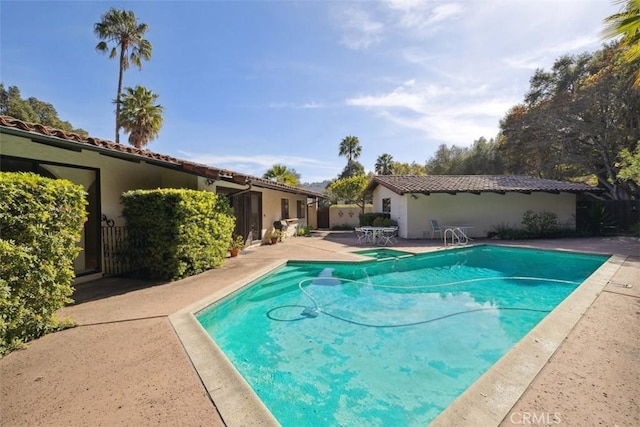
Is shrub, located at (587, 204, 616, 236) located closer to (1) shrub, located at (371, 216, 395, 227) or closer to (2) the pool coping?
(1) shrub, located at (371, 216, 395, 227)

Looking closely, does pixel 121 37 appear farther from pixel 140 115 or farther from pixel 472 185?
pixel 472 185

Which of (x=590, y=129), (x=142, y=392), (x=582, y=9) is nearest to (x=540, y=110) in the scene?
(x=590, y=129)

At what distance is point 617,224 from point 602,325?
19.5 meters

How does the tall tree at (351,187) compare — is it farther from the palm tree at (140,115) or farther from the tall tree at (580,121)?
the palm tree at (140,115)

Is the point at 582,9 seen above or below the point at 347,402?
above

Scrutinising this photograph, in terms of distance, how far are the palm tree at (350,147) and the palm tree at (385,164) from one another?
17.6ft

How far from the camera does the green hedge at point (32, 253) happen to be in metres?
3.42

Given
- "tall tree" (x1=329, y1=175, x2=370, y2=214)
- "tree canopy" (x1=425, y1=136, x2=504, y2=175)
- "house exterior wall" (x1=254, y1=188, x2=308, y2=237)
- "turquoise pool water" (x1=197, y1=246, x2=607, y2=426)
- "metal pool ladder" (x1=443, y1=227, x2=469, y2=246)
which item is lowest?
"turquoise pool water" (x1=197, y1=246, x2=607, y2=426)

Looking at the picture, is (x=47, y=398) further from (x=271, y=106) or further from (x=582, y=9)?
(x=271, y=106)

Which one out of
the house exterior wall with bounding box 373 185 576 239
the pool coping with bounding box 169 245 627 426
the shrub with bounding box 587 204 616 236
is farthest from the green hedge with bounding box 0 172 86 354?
the shrub with bounding box 587 204 616 236

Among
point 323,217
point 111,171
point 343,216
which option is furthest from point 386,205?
point 111,171

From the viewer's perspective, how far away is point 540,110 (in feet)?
72.7

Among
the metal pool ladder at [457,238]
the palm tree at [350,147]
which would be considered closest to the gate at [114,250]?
the metal pool ladder at [457,238]

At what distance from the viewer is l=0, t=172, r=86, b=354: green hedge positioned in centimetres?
342
